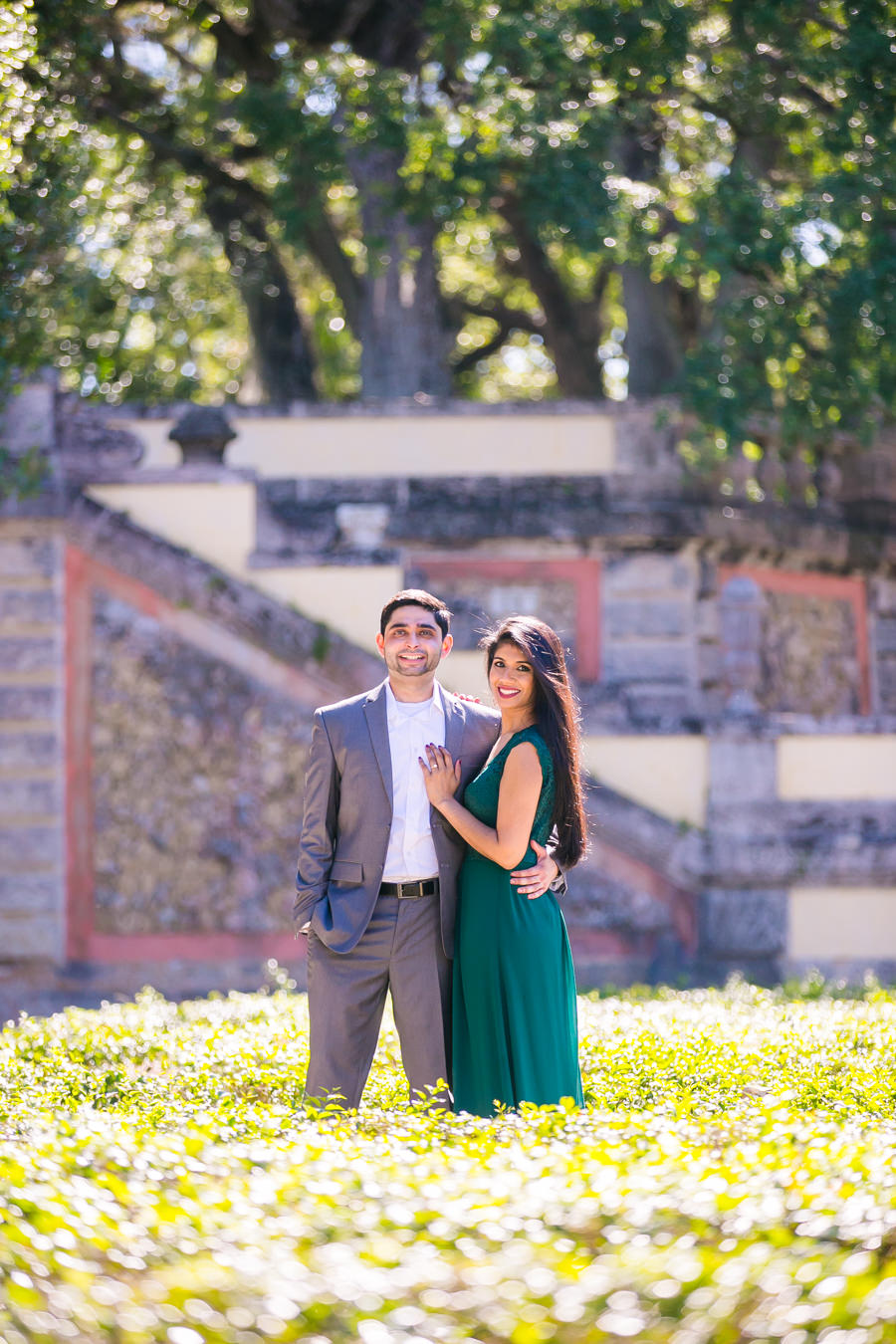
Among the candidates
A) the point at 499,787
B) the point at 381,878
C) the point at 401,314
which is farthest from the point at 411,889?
the point at 401,314

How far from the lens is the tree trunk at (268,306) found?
16.7m

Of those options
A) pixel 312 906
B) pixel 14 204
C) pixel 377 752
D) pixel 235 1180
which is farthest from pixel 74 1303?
pixel 14 204

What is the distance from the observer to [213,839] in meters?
10.4

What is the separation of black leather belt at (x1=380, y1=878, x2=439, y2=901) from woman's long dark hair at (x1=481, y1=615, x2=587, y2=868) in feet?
1.40

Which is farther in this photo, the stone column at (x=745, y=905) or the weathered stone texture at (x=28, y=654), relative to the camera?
the weathered stone texture at (x=28, y=654)

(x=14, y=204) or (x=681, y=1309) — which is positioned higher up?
(x=14, y=204)

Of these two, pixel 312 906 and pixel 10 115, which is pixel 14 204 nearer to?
pixel 10 115

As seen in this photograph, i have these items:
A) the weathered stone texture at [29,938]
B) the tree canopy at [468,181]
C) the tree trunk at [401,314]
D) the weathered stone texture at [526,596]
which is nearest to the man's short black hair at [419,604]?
the tree canopy at [468,181]

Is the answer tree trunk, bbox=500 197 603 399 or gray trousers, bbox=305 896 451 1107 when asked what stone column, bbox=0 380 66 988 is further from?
tree trunk, bbox=500 197 603 399

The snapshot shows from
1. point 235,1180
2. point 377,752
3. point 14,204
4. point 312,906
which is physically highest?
point 14,204

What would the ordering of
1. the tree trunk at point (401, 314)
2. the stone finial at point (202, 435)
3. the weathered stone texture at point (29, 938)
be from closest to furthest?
1. the weathered stone texture at point (29, 938)
2. the stone finial at point (202, 435)
3. the tree trunk at point (401, 314)

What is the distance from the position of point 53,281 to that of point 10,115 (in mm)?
3142

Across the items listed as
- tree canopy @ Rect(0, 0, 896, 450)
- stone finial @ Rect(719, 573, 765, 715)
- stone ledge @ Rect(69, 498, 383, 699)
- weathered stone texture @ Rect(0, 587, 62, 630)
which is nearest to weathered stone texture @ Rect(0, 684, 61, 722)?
weathered stone texture @ Rect(0, 587, 62, 630)

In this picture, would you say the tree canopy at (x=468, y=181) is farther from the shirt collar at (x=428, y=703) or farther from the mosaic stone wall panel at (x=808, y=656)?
the shirt collar at (x=428, y=703)
